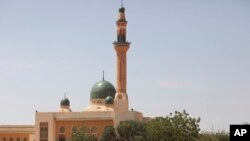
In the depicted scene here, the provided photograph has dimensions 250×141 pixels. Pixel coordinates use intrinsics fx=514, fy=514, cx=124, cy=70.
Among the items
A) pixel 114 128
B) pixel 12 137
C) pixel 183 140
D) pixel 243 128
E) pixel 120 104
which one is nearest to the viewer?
pixel 243 128

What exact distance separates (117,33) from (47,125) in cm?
1442

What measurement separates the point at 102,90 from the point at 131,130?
36.9ft

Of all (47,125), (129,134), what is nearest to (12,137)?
(47,125)

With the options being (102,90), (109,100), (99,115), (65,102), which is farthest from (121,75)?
(65,102)

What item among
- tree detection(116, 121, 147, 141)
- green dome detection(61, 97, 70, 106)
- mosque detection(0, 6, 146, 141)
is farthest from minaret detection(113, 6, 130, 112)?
green dome detection(61, 97, 70, 106)

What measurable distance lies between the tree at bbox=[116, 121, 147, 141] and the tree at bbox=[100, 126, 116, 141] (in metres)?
0.67

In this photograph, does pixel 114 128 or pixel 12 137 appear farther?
pixel 12 137

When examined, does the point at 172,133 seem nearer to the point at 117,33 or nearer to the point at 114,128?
the point at 114,128

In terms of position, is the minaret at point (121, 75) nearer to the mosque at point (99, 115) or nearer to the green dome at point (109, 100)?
the mosque at point (99, 115)

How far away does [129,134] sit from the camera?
57375 mm

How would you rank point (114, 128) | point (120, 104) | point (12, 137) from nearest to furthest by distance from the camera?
point (114, 128) < point (120, 104) < point (12, 137)

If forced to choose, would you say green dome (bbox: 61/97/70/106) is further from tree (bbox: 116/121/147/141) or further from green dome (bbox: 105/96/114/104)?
tree (bbox: 116/121/147/141)

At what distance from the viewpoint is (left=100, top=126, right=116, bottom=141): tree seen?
57531 millimetres

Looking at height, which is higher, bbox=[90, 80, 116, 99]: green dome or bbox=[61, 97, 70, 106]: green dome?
bbox=[90, 80, 116, 99]: green dome
